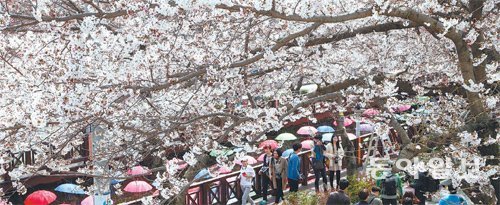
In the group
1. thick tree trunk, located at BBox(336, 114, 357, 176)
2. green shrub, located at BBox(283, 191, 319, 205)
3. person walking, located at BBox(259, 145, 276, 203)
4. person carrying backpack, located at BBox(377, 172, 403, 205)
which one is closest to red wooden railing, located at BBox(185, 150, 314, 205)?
person walking, located at BBox(259, 145, 276, 203)

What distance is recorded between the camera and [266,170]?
35.0ft

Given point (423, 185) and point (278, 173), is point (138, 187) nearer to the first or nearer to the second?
point (278, 173)

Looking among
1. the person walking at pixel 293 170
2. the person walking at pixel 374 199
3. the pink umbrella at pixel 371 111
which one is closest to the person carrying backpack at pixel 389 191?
the person walking at pixel 374 199

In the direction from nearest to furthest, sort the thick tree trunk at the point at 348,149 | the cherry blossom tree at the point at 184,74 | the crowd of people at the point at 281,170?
the cherry blossom tree at the point at 184,74, the crowd of people at the point at 281,170, the thick tree trunk at the point at 348,149

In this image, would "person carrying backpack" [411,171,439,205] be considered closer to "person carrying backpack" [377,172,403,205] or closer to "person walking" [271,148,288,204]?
"person carrying backpack" [377,172,403,205]

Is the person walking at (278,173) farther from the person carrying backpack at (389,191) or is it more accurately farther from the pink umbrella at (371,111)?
the person carrying backpack at (389,191)

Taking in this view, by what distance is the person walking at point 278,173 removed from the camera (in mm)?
10266

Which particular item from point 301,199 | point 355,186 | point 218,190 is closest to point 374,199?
point 301,199

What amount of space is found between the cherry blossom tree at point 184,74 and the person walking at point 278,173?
7.05 feet

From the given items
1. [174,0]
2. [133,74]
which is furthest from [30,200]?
[174,0]

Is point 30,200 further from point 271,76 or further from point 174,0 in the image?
point 174,0

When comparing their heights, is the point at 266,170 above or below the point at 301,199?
above

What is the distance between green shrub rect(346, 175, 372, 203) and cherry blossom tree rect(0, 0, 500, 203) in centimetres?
186

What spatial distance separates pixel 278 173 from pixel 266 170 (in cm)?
48
